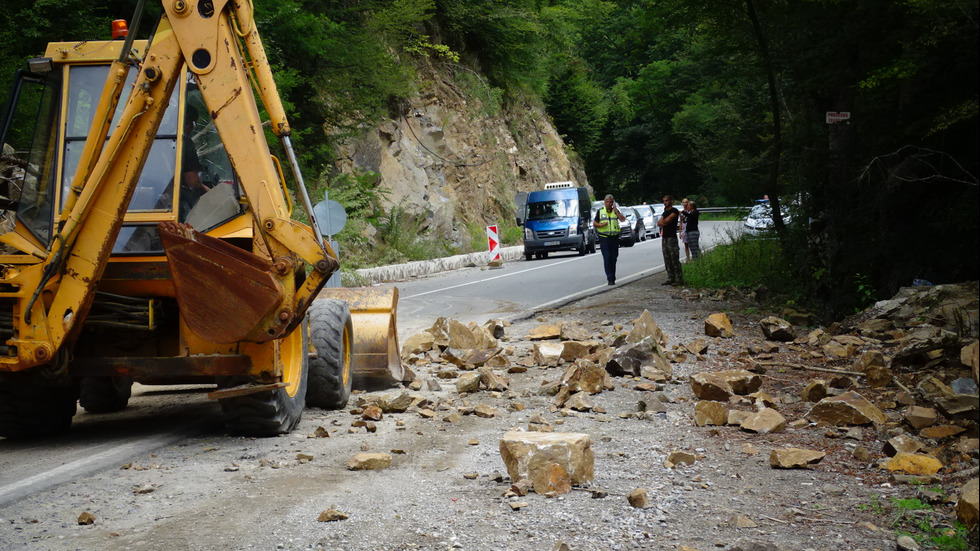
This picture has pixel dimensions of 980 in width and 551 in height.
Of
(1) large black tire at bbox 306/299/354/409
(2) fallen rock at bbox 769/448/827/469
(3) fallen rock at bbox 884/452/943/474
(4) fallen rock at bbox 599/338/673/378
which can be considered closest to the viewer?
(3) fallen rock at bbox 884/452/943/474

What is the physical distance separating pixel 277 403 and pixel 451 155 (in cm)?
3096

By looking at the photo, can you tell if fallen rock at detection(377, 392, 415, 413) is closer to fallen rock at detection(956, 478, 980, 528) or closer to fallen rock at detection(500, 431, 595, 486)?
fallen rock at detection(500, 431, 595, 486)

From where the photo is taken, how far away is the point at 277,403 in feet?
22.4

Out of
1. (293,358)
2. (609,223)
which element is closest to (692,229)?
(609,223)

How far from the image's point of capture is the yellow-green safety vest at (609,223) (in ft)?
61.7

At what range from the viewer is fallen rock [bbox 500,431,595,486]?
5.47m

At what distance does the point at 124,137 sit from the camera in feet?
20.9

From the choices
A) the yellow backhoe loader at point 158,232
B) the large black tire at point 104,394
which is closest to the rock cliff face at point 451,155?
the large black tire at point 104,394

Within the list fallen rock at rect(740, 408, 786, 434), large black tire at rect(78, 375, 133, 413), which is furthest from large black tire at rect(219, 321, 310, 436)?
fallen rock at rect(740, 408, 786, 434)

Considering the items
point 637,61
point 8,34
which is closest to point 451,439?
point 8,34

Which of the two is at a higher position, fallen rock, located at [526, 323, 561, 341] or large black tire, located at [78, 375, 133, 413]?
large black tire, located at [78, 375, 133, 413]

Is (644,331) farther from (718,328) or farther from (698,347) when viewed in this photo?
(718,328)

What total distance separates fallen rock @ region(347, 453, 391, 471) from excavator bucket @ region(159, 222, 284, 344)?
1.13 metres

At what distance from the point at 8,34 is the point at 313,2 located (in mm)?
12449
